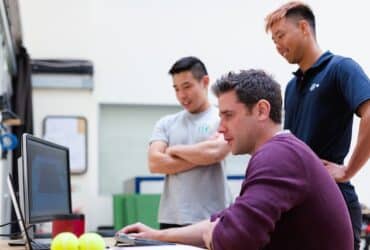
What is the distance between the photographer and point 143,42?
5508 millimetres

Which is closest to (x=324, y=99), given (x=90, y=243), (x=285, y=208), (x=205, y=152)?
(x=205, y=152)

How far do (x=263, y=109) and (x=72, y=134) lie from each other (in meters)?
4.03

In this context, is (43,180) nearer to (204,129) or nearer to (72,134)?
(204,129)

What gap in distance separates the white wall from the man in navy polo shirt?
3.42 m

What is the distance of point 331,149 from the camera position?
199 centimetres

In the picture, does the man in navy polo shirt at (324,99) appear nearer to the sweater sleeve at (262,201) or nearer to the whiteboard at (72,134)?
the sweater sleeve at (262,201)

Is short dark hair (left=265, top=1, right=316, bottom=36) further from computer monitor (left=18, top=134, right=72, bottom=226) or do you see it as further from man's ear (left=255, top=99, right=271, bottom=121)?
computer monitor (left=18, top=134, right=72, bottom=226)

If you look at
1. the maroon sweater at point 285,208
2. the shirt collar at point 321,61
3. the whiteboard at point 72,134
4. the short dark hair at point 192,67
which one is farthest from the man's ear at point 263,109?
the whiteboard at point 72,134

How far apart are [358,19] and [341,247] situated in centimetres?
509

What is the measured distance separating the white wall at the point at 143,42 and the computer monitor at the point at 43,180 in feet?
9.97

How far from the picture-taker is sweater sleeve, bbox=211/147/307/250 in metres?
1.21

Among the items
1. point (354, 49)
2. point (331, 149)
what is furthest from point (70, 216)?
point (354, 49)

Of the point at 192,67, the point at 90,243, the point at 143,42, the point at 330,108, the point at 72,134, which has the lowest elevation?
the point at 72,134

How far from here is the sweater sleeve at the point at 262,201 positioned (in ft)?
3.97
